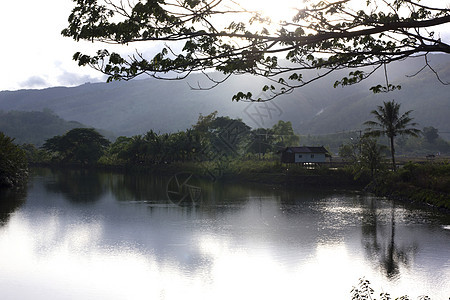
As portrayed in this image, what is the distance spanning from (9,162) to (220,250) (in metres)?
35.0

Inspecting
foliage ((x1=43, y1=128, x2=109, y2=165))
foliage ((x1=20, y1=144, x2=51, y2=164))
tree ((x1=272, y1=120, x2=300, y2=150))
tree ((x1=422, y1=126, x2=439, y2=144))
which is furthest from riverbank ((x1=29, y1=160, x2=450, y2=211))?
tree ((x1=422, y1=126, x2=439, y2=144))

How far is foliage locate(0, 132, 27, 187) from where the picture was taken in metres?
47.2

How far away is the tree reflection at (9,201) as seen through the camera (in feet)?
104

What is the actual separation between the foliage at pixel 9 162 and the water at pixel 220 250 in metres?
9.45

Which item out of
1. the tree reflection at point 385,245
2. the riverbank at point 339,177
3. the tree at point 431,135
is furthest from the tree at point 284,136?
the tree at point 431,135

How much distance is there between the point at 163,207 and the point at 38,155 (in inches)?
3691

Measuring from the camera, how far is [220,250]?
22.1 m

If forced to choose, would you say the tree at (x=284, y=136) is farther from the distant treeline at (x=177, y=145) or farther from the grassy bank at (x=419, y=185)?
the grassy bank at (x=419, y=185)

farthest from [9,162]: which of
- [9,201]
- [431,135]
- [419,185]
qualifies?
[431,135]

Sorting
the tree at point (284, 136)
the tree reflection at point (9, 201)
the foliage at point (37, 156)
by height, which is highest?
the tree at point (284, 136)

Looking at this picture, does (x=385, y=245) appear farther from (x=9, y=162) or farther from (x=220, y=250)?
(x=9, y=162)

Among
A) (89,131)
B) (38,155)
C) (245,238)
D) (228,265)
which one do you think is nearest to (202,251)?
(228,265)

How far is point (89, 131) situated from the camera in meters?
116

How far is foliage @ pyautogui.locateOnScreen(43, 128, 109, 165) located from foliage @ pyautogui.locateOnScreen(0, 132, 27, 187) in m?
54.4
